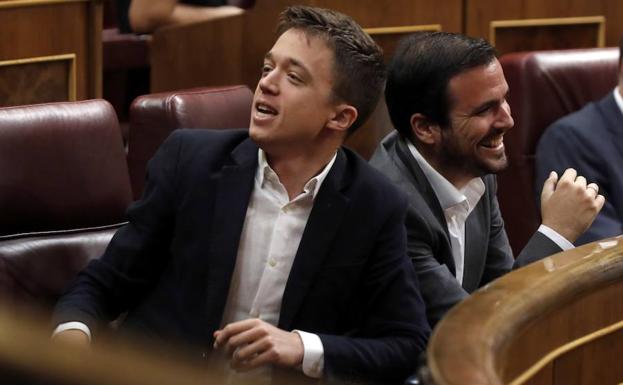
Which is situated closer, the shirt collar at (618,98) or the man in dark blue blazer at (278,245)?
the man in dark blue blazer at (278,245)

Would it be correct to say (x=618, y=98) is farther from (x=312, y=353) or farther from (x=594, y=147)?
(x=312, y=353)

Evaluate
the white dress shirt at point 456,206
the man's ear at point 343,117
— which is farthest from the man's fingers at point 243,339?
the white dress shirt at point 456,206

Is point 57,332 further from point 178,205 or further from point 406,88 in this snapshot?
point 406,88

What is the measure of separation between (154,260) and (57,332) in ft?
0.36

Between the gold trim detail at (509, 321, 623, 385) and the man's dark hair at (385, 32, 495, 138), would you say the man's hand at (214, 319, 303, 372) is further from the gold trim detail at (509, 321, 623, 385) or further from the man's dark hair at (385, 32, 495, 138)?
the man's dark hair at (385, 32, 495, 138)

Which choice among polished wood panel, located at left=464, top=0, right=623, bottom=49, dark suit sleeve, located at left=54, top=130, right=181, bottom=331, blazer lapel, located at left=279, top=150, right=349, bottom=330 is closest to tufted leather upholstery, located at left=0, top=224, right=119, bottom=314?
dark suit sleeve, located at left=54, top=130, right=181, bottom=331

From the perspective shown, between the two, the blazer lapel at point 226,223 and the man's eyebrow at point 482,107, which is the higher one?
the man's eyebrow at point 482,107

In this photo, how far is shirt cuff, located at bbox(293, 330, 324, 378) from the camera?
0.86m

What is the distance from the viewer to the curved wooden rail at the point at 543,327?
637mm

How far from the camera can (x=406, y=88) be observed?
3.72 feet

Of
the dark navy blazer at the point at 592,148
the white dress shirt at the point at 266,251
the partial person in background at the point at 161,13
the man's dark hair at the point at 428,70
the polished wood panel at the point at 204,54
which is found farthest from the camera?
the partial person in background at the point at 161,13

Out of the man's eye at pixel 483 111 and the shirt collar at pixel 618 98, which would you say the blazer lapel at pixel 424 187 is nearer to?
the man's eye at pixel 483 111

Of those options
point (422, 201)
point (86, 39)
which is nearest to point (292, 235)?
point (422, 201)

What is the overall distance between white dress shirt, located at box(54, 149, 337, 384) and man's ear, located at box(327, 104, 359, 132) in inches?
2.1
